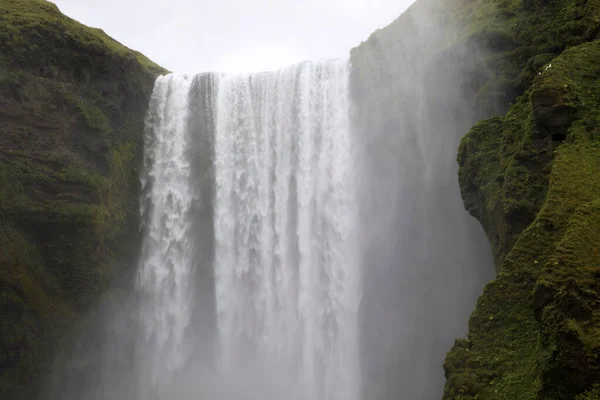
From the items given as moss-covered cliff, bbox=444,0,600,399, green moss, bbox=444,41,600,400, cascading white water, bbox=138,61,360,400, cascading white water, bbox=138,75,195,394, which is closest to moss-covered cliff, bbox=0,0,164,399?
cascading white water, bbox=138,75,195,394

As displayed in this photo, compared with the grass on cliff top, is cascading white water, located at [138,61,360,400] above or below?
below

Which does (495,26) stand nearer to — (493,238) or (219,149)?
(493,238)

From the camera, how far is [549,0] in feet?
55.2

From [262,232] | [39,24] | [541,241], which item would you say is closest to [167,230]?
[262,232]

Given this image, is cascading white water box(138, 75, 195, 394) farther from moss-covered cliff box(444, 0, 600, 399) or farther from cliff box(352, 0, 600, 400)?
moss-covered cliff box(444, 0, 600, 399)

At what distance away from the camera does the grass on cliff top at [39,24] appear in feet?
73.8

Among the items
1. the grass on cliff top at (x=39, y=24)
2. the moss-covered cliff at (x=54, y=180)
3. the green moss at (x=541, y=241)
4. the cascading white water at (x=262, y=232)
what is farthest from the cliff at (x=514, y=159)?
the grass on cliff top at (x=39, y=24)

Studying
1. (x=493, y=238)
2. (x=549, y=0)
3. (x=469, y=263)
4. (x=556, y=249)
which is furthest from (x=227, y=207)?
(x=556, y=249)

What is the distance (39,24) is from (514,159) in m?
19.8

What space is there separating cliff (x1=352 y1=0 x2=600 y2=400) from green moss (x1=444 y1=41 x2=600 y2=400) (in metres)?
0.02

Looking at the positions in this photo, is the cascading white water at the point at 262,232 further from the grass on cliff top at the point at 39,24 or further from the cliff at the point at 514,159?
the grass on cliff top at the point at 39,24

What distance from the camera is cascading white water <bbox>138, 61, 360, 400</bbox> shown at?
22547 mm

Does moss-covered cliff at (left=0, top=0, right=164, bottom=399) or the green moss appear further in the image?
moss-covered cliff at (left=0, top=0, right=164, bottom=399)

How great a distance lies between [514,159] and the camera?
46.5ft
